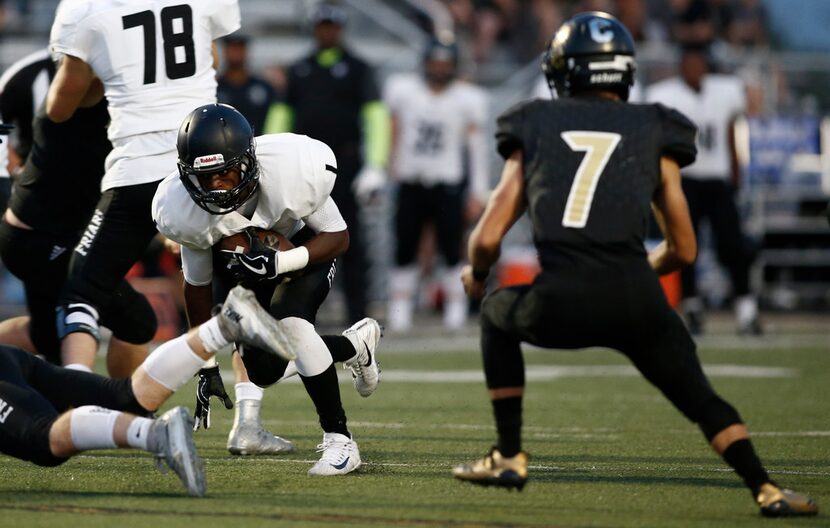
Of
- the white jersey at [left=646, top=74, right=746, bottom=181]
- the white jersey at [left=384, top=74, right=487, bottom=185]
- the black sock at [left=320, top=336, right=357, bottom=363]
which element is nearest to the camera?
the black sock at [left=320, top=336, right=357, bottom=363]

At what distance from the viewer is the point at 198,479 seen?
4.45m

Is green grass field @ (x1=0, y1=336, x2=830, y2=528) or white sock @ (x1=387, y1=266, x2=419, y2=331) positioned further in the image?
white sock @ (x1=387, y1=266, x2=419, y2=331)

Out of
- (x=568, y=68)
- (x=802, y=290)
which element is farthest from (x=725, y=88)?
(x=568, y=68)

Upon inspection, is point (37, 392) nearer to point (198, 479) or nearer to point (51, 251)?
point (198, 479)

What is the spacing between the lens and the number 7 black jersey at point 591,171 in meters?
4.36

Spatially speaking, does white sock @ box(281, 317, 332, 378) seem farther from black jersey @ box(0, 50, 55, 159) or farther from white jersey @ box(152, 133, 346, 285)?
black jersey @ box(0, 50, 55, 159)

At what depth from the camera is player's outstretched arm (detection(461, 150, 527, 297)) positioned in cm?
439

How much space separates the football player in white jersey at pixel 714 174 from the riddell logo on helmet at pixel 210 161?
6.79 metres

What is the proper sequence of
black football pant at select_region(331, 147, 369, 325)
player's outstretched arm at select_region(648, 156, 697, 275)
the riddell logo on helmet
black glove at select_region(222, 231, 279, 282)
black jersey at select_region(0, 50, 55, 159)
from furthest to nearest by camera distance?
black football pant at select_region(331, 147, 369, 325), black jersey at select_region(0, 50, 55, 159), black glove at select_region(222, 231, 279, 282), the riddell logo on helmet, player's outstretched arm at select_region(648, 156, 697, 275)

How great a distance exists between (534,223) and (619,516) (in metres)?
0.88

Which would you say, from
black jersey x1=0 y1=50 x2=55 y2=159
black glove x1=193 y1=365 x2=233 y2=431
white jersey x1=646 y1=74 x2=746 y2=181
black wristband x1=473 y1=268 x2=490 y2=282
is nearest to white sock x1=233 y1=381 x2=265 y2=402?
black glove x1=193 y1=365 x2=233 y2=431

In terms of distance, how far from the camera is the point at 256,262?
5016 mm

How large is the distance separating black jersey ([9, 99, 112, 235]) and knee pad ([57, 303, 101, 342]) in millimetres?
555

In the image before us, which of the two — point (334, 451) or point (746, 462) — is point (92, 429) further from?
point (746, 462)
